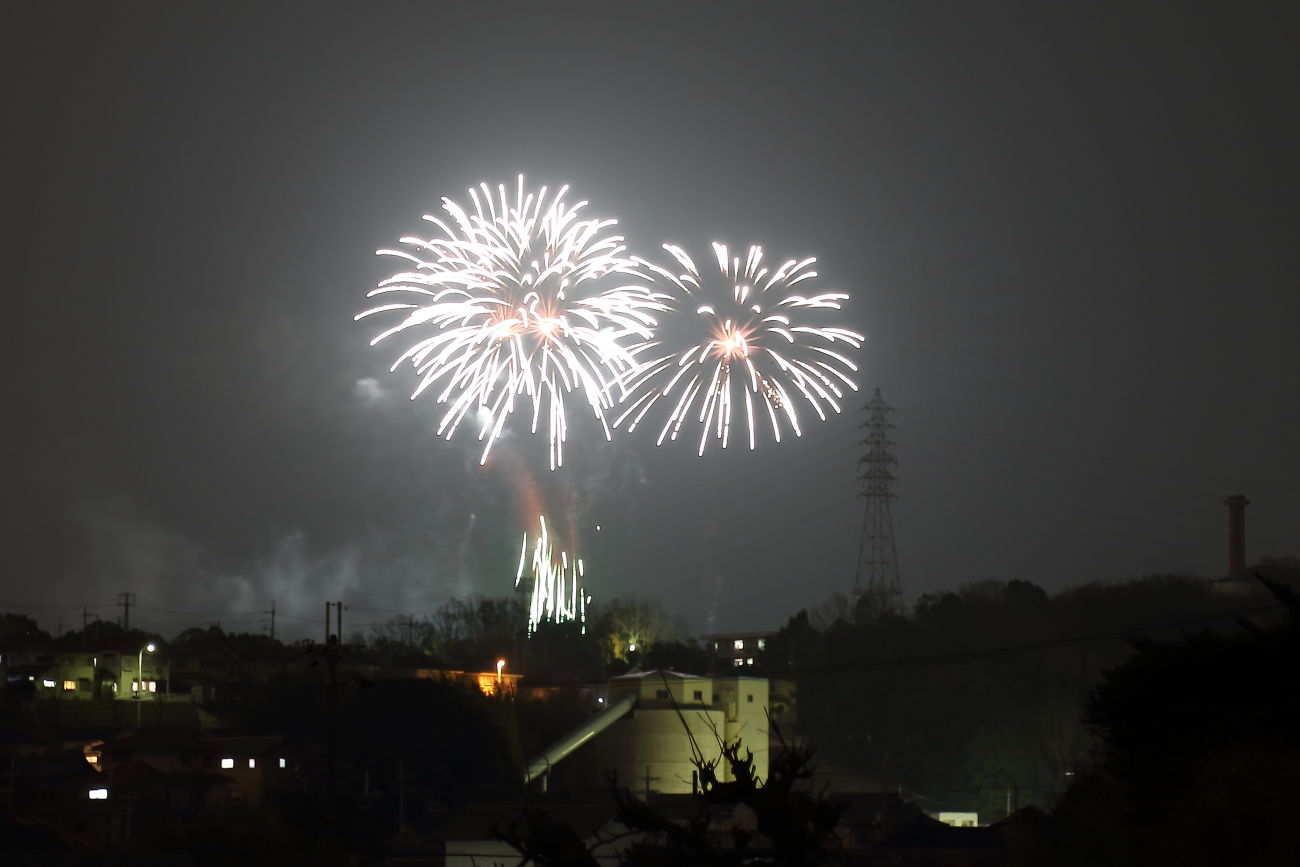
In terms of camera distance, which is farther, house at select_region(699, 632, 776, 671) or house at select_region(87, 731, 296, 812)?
house at select_region(699, 632, 776, 671)

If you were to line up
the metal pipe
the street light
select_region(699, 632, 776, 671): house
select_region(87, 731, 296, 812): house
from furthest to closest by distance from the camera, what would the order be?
1. select_region(699, 632, 776, 671): house
2. the street light
3. the metal pipe
4. select_region(87, 731, 296, 812): house

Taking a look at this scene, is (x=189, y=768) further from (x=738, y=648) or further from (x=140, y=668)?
(x=738, y=648)

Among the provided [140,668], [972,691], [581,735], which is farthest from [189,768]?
[972,691]

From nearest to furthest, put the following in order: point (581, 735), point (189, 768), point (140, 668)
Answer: point (189, 768), point (581, 735), point (140, 668)

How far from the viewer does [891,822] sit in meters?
53.8

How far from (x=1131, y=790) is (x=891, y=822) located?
98.8ft

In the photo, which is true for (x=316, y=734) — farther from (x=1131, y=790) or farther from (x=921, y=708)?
(x=1131, y=790)

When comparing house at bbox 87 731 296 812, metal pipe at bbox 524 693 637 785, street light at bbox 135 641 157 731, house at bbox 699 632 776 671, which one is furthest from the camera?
house at bbox 699 632 776 671

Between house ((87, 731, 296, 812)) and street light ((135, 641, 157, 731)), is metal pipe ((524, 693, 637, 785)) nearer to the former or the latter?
house ((87, 731, 296, 812))

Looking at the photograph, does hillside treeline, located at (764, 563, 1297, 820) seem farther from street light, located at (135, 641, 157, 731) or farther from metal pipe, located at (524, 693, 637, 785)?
street light, located at (135, 641, 157, 731)

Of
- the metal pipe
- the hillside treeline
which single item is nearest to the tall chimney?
the hillside treeline

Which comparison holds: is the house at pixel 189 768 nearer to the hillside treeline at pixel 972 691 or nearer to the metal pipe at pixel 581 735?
the metal pipe at pixel 581 735

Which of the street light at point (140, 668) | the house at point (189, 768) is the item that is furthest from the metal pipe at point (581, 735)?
the street light at point (140, 668)

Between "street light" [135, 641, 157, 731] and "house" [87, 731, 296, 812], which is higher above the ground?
"street light" [135, 641, 157, 731]
